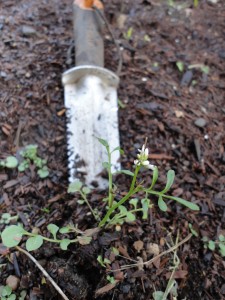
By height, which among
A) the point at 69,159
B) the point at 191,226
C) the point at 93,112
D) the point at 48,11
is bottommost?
the point at 191,226

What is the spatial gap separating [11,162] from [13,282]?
1.87 feet

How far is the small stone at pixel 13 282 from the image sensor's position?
136 centimetres

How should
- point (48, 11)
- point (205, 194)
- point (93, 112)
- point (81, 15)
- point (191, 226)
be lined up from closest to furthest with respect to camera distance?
point (191, 226) < point (205, 194) < point (93, 112) < point (81, 15) < point (48, 11)

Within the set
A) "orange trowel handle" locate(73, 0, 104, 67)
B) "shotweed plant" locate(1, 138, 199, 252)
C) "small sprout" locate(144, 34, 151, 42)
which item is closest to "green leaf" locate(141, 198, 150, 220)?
"shotweed plant" locate(1, 138, 199, 252)

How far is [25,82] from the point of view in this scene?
6.48ft

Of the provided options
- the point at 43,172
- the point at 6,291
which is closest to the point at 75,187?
the point at 43,172

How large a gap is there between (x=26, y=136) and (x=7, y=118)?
14 cm

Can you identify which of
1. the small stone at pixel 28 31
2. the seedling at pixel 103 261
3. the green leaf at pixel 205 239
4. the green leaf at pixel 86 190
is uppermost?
the small stone at pixel 28 31

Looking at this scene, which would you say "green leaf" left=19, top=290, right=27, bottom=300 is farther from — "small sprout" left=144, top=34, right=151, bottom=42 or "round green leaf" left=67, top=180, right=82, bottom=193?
"small sprout" left=144, top=34, right=151, bottom=42

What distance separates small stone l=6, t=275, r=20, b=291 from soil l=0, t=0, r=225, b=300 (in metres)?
0.02

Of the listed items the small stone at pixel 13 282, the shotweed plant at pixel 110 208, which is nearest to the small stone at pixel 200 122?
the shotweed plant at pixel 110 208

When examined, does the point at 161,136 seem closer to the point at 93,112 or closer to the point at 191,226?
the point at 93,112

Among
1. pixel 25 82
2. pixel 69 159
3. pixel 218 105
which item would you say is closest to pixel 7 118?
pixel 25 82

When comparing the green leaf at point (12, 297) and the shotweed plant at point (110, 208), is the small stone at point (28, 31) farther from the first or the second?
the green leaf at point (12, 297)
